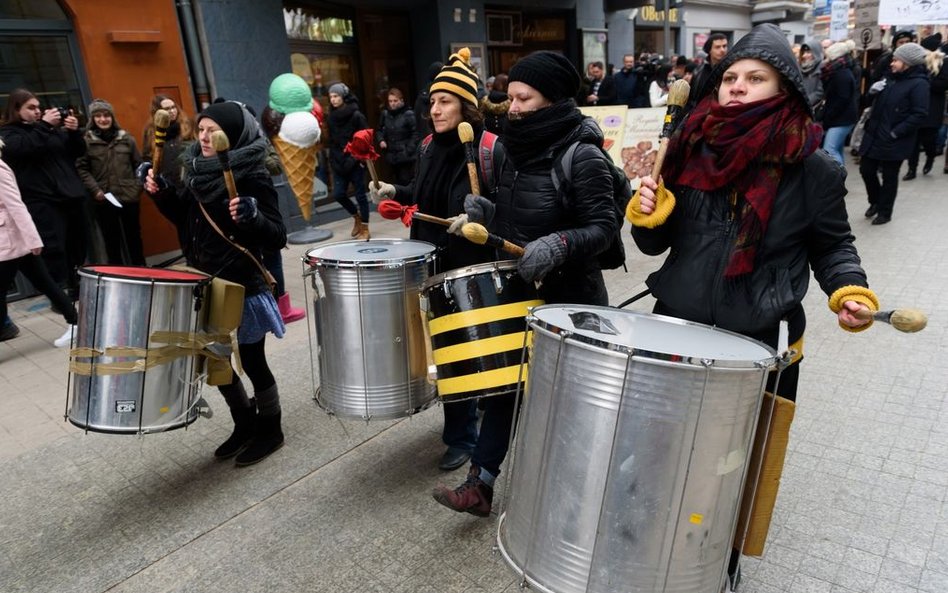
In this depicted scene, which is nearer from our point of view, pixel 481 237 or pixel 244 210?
pixel 481 237

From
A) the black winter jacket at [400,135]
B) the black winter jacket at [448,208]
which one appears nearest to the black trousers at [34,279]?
the black winter jacket at [448,208]

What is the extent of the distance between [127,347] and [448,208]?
1.40 metres

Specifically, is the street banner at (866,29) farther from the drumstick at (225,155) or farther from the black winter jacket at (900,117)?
the drumstick at (225,155)

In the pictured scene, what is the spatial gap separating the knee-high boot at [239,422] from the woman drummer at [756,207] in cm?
218

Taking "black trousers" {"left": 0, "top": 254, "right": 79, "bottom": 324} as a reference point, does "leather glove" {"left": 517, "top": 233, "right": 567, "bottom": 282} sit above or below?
above

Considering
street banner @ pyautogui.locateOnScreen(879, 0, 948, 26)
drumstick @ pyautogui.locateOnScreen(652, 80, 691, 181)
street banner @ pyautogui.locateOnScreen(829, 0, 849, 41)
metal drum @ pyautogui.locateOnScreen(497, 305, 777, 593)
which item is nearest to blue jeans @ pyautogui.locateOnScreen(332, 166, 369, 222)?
drumstick @ pyautogui.locateOnScreen(652, 80, 691, 181)

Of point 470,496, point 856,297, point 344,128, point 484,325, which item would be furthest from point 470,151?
point 344,128

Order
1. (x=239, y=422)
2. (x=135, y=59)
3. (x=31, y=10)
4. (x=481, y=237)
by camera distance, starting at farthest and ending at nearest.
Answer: (x=135, y=59) < (x=31, y=10) < (x=239, y=422) < (x=481, y=237)

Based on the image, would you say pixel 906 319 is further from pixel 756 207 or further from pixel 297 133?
pixel 297 133

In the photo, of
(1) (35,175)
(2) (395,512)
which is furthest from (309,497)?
(1) (35,175)

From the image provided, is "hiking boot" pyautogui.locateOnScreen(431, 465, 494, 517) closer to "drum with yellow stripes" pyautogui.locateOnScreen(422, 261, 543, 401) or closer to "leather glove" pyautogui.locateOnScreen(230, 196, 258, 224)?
"drum with yellow stripes" pyautogui.locateOnScreen(422, 261, 543, 401)

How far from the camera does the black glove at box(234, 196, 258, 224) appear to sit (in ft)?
8.91

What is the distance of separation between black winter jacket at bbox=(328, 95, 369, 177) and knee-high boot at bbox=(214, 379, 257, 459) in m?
4.70

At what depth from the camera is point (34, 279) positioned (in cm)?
489
